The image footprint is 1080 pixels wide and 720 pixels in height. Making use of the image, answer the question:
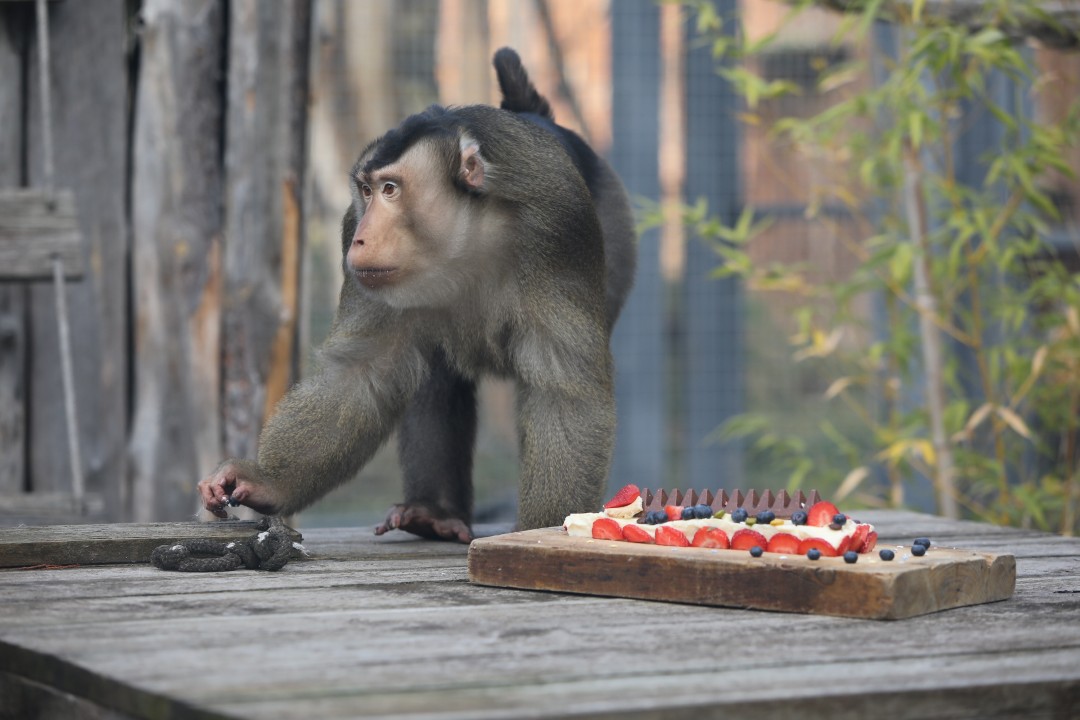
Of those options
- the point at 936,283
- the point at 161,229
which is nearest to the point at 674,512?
the point at 161,229

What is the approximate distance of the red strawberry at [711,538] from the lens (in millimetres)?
2863

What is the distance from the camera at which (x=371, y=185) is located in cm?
361

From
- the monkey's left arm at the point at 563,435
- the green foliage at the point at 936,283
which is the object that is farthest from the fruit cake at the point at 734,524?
the green foliage at the point at 936,283

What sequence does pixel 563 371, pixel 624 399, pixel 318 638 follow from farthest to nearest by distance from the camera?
pixel 624 399 < pixel 563 371 < pixel 318 638

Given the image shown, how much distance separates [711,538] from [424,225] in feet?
3.71

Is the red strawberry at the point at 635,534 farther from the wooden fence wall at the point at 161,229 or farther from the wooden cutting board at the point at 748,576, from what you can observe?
the wooden fence wall at the point at 161,229

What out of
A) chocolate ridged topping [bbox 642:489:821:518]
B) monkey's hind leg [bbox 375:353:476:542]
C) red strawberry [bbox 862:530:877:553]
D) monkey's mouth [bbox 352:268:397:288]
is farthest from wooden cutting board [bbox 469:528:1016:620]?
monkey's hind leg [bbox 375:353:476:542]

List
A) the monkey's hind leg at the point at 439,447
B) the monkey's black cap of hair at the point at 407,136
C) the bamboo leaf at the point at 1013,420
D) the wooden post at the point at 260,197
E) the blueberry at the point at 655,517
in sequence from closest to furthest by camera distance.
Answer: the blueberry at the point at 655,517 < the monkey's black cap of hair at the point at 407,136 < the monkey's hind leg at the point at 439,447 < the wooden post at the point at 260,197 < the bamboo leaf at the point at 1013,420

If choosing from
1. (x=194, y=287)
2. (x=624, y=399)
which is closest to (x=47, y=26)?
(x=194, y=287)

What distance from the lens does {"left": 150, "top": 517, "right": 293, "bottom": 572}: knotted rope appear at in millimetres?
3182

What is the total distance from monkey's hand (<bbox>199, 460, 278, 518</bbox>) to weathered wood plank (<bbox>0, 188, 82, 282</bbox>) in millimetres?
1483

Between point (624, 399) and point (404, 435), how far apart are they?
279 cm

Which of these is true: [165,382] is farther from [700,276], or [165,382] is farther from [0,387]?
[700,276]

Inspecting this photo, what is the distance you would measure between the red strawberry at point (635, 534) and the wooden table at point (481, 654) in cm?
18
